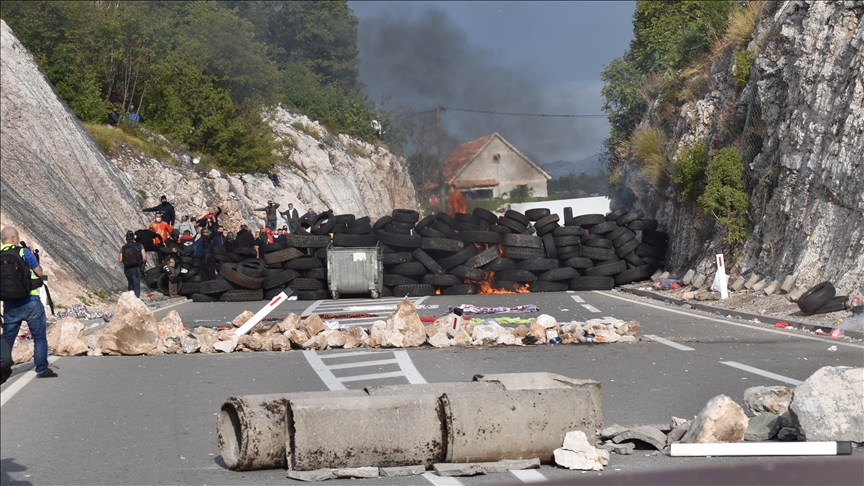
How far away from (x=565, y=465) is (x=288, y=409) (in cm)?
200

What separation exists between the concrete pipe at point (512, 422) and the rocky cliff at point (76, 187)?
16501mm

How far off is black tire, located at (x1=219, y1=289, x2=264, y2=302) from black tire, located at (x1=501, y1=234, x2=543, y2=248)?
22.4 feet

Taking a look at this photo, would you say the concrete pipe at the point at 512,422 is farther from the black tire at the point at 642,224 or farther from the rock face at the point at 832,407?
the black tire at the point at 642,224

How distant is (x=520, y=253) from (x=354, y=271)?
4530 millimetres

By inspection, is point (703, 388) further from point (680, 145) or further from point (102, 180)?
point (102, 180)

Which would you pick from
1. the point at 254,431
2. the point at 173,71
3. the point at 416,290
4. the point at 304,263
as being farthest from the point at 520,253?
the point at 173,71

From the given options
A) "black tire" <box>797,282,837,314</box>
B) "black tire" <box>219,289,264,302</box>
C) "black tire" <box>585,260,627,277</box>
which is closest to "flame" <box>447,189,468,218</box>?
"black tire" <box>585,260,627,277</box>

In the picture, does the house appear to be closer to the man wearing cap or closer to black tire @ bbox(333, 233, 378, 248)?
the man wearing cap

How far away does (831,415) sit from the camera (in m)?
6.79

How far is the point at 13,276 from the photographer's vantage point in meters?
8.56

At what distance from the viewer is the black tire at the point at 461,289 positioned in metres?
24.2

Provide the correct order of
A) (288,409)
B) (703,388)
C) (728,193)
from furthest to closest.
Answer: (728,193) < (703,388) < (288,409)

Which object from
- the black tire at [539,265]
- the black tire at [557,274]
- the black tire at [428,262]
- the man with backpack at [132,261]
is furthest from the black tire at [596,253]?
the man with backpack at [132,261]

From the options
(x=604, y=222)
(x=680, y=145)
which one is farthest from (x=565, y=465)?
(x=680, y=145)
